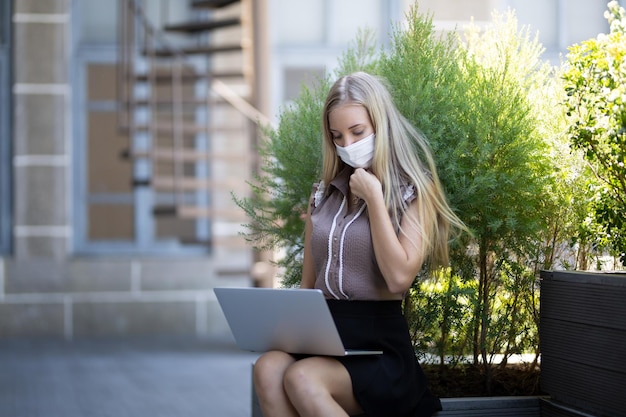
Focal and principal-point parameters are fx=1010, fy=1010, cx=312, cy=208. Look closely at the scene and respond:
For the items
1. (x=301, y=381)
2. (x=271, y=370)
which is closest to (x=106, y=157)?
(x=271, y=370)

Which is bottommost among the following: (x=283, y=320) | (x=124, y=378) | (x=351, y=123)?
(x=124, y=378)

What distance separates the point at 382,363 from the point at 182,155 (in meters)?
4.73

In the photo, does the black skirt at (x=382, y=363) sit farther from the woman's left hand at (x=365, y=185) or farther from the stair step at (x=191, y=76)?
the stair step at (x=191, y=76)

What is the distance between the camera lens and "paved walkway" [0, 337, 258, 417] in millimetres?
4414

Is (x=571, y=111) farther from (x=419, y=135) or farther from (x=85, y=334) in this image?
(x=85, y=334)

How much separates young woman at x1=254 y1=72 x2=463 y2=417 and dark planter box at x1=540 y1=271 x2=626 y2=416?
308mm

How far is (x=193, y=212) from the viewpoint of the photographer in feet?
22.4

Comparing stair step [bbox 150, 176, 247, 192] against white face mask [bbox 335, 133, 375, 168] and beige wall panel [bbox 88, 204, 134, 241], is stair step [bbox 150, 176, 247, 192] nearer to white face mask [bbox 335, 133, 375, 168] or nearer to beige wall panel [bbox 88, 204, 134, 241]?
beige wall panel [bbox 88, 204, 134, 241]

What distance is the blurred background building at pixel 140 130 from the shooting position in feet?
23.4

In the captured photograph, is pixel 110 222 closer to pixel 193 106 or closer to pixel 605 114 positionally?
pixel 193 106

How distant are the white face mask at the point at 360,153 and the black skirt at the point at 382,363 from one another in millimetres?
335

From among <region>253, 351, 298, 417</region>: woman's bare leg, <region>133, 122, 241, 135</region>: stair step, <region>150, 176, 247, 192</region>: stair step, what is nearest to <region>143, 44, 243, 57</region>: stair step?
<region>133, 122, 241, 135</region>: stair step

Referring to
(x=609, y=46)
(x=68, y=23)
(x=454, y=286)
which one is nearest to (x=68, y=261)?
(x=68, y=23)

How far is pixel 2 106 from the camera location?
7410 mm
